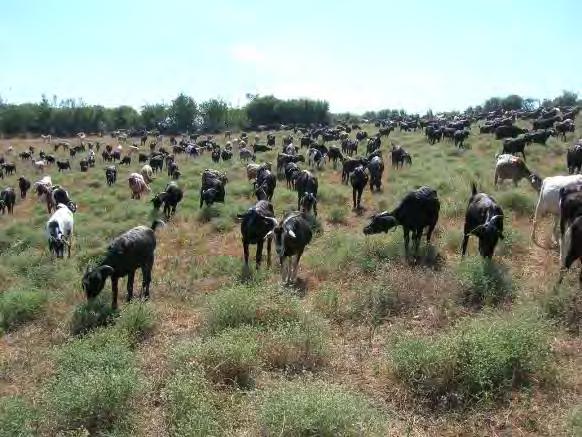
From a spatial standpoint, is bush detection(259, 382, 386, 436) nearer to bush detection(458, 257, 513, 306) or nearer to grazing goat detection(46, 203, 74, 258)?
bush detection(458, 257, 513, 306)

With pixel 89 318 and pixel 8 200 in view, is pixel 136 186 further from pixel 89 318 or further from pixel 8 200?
pixel 89 318

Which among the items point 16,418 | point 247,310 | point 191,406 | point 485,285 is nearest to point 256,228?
point 247,310

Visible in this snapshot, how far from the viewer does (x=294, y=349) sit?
7664 mm

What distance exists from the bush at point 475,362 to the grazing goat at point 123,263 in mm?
5659

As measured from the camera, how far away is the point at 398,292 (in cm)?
937

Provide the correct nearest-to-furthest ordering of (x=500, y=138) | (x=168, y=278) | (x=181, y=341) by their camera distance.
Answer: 1. (x=181, y=341)
2. (x=168, y=278)
3. (x=500, y=138)

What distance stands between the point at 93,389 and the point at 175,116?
85.7 m

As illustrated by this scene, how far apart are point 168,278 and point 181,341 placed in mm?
3811

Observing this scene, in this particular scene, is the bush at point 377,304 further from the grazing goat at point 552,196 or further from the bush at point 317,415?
the grazing goat at point 552,196

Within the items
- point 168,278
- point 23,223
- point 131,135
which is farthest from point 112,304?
point 131,135

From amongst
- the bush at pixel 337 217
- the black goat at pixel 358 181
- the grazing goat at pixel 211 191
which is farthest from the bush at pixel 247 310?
the grazing goat at pixel 211 191

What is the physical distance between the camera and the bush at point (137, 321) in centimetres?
899

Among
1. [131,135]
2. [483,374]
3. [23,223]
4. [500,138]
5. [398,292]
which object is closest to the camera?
[483,374]

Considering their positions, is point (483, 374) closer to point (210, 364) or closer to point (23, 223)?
point (210, 364)
